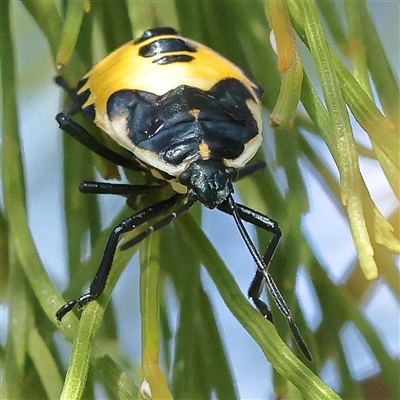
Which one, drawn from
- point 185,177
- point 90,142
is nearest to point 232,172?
point 185,177

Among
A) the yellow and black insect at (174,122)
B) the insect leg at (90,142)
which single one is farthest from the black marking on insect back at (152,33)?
the insect leg at (90,142)

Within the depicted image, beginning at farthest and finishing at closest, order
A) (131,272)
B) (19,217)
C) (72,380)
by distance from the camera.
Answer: (131,272) < (19,217) < (72,380)

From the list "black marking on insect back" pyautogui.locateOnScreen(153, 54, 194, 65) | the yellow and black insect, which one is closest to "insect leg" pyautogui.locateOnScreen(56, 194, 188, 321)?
the yellow and black insect

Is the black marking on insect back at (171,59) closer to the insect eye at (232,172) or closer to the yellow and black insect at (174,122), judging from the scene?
the yellow and black insect at (174,122)

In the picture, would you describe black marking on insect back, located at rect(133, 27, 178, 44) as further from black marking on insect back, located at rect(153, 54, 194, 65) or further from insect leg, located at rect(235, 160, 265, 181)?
insect leg, located at rect(235, 160, 265, 181)

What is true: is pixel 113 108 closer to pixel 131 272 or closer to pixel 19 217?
pixel 19 217

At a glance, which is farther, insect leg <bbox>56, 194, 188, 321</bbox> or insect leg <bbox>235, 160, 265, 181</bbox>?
insect leg <bbox>235, 160, 265, 181</bbox>

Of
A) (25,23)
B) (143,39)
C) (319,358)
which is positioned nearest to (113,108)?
(143,39)
